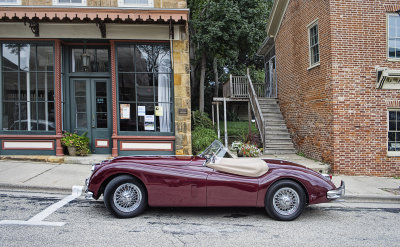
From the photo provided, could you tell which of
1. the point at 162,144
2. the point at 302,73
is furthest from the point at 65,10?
the point at 302,73

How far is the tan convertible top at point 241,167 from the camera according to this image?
4.80 metres

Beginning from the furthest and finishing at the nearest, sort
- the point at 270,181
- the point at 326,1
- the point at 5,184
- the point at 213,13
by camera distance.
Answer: the point at 213,13 < the point at 326,1 < the point at 5,184 < the point at 270,181

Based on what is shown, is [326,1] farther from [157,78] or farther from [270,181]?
[270,181]

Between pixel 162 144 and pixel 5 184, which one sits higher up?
pixel 162 144

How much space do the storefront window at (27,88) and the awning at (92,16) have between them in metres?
0.82

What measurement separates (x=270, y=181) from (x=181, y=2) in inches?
271

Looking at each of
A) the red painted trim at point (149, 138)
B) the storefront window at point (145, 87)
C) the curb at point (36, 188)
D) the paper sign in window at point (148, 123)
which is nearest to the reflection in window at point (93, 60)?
the storefront window at point (145, 87)

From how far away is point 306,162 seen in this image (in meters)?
9.44

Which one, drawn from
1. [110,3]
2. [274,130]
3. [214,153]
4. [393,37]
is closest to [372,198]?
[214,153]

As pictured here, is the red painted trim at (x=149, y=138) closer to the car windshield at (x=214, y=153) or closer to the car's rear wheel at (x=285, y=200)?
the car windshield at (x=214, y=153)

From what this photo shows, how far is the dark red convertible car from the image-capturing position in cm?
468

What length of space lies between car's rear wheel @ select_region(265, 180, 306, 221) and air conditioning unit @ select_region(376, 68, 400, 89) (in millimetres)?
5916

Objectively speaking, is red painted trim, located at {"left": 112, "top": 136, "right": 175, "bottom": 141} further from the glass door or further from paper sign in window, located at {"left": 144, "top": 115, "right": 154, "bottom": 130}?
the glass door

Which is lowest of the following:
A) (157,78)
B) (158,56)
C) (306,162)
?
(306,162)
